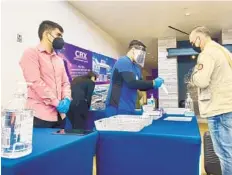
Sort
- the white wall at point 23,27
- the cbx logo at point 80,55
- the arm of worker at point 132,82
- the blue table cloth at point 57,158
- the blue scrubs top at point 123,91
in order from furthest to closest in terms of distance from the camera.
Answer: the cbx logo at point 80,55 → the white wall at point 23,27 → the blue scrubs top at point 123,91 → the arm of worker at point 132,82 → the blue table cloth at point 57,158

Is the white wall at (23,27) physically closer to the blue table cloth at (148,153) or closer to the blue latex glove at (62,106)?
the blue latex glove at (62,106)

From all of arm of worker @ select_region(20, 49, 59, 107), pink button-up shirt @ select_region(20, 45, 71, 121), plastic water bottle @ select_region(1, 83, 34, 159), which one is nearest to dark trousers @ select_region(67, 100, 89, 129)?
pink button-up shirt @ select_region(20, 45, 71, 121)

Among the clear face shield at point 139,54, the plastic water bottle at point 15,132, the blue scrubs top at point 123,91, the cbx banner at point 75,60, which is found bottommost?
the plastic water bottle at point 15,132

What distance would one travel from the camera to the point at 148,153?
97 cm

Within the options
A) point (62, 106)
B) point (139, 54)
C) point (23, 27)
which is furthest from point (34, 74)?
point (23, 27)

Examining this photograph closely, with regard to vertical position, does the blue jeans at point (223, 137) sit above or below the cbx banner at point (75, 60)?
below

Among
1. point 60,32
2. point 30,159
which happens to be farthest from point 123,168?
point 60,32

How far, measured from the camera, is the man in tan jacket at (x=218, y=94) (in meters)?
1.49

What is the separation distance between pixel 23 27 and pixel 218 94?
2234 millimetres

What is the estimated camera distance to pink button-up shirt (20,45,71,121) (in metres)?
1.34

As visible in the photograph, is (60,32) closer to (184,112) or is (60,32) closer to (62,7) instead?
(184,112)

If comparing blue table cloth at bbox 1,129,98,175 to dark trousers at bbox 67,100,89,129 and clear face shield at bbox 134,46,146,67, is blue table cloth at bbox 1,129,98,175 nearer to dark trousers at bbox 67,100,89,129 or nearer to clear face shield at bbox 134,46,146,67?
clear face shield at bbox 134,46,146,67

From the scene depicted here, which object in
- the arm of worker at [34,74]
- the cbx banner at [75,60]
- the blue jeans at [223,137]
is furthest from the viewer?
the cbx banner at [75,60]

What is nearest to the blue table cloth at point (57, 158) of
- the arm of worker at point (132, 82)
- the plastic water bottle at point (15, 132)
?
the plastic water bottle at point (15, 132)
